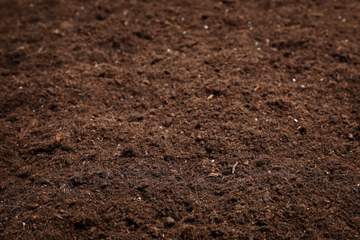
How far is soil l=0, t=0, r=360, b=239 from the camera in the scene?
212cm

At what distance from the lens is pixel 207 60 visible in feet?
9.80

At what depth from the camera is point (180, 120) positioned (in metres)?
2.60

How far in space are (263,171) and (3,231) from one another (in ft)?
4.84

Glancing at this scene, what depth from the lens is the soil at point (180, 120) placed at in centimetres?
212

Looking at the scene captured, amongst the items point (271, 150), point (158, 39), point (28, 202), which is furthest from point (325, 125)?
point (28, 202)

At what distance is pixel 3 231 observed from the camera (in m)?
2.09

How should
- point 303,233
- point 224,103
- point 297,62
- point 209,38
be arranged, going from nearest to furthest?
1. point 303,233
2. point 224,103
3. point 297,62
4. point 209,38

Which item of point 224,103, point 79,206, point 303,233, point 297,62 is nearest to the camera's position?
point 303,233

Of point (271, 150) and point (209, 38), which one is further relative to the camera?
point (209, 38)

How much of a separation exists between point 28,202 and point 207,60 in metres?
1.61

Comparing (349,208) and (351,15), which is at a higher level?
(351,15)

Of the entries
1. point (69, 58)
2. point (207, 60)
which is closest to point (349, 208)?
point (207, 60)

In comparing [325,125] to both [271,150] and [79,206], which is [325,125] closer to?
[271,150]

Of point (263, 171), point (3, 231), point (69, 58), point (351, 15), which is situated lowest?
point (3, 231)
